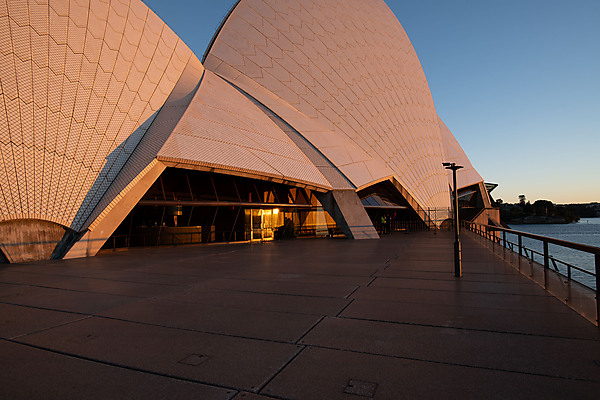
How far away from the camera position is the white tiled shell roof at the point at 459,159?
37.2 m

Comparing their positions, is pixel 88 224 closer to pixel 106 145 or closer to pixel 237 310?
pixel 106 145

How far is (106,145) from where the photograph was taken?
41.5 ft

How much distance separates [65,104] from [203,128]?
453cm

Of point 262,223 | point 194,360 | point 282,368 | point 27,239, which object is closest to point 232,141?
point 262,223

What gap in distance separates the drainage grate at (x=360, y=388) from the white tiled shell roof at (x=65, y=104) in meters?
11.0

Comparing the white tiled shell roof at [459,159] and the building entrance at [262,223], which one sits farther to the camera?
the white tiled shell roof at [459,159]

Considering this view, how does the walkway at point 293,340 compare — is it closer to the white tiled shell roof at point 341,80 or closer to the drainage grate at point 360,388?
the drainage grate at point 360,388

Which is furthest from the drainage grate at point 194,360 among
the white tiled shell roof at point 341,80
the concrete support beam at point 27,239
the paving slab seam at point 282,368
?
the white tiled shell roof at point 341,80

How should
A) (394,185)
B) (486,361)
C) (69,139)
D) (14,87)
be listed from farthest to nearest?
(394,185) < (69,139) < (14,87) < (486,361)

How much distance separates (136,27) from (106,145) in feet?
19.9

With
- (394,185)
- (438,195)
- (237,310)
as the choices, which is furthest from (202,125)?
(438,195)

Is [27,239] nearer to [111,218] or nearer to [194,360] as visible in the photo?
[111,218]

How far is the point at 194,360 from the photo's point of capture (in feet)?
10.7

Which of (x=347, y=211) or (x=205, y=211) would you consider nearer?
(x=205, y=211)
